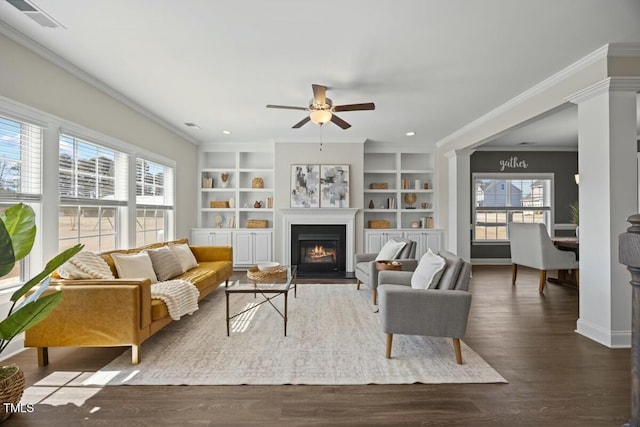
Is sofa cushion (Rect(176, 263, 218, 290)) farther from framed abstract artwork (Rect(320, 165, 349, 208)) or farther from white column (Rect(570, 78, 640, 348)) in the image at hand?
white column (Rect(570, 78, 640, 348))

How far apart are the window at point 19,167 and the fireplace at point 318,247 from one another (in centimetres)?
410

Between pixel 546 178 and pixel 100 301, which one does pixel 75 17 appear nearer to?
pixel 100 301

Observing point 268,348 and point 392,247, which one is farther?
point 392,247

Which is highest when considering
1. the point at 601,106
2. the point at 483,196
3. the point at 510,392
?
the point at 601,106

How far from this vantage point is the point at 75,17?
7.84 feet

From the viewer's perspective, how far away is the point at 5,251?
164cm

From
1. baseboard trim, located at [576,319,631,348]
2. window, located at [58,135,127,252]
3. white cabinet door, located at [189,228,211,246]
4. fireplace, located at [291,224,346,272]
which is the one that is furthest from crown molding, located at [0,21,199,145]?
baseboard trim, located at [576,319,631,348]

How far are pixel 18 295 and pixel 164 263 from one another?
6.50ft

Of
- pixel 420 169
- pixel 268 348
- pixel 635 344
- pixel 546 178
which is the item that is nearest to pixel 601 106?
pixel 635 344

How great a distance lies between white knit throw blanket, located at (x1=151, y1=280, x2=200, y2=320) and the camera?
2810 mm

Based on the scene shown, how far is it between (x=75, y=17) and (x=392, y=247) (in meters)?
4.05

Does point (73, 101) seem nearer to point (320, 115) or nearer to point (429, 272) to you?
point (320, 115)

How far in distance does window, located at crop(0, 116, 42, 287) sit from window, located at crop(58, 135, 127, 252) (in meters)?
0.29

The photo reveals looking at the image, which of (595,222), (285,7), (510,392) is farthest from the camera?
(595,222)
